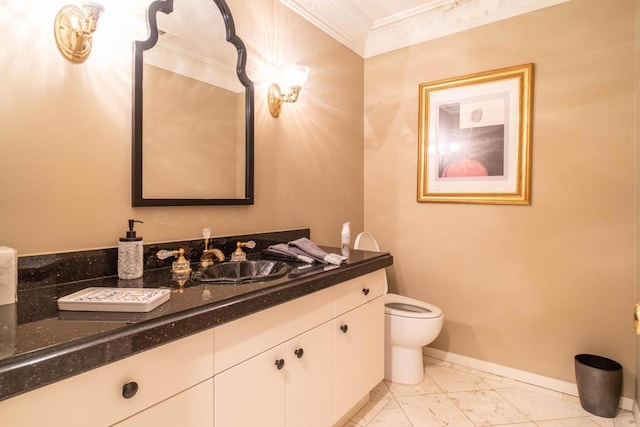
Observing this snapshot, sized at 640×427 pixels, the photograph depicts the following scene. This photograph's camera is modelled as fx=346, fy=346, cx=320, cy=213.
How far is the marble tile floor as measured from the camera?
1913mm

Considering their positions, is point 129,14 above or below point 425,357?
above

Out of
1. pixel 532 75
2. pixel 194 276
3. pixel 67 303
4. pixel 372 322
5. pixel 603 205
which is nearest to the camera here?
pixel 67 303

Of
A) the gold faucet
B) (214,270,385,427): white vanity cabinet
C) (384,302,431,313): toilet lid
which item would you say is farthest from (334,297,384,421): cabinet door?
the gold faucet

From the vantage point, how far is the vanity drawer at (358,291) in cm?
164

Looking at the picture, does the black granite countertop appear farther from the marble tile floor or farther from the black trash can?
the black trash can

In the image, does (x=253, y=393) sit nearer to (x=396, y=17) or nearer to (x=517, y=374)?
(x=517, y=374)

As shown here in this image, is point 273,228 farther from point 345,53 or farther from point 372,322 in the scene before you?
point 345,53

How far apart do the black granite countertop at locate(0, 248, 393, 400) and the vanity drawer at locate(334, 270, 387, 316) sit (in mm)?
292

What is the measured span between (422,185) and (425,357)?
1.36 metres

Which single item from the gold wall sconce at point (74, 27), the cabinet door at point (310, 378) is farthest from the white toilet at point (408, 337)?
the gold wall sconce at point (74, 27)

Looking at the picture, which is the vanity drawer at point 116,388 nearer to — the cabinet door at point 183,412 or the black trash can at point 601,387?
the cabinet door at point 183,412

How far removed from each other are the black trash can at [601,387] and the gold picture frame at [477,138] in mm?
1041

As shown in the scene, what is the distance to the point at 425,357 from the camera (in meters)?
2.73

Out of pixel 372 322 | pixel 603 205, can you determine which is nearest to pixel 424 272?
pixel 372 322
